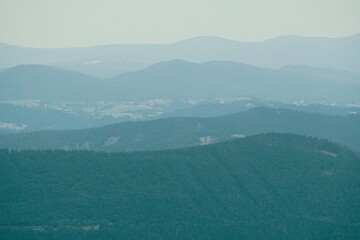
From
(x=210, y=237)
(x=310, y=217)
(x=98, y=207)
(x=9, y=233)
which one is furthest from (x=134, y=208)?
(x=310, y=217)

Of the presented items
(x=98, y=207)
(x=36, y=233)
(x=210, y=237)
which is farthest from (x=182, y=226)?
(x=36, y=233)

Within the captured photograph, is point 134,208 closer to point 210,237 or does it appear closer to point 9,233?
point 210,237

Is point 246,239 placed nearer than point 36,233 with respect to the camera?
No

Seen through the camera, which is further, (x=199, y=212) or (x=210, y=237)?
(x=199, y=212)

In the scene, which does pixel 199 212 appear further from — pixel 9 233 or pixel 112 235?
pixel 9 233

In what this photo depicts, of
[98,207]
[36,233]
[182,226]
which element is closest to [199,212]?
[182,226]

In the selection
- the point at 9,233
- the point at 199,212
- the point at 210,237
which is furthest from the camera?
the point at 199,212

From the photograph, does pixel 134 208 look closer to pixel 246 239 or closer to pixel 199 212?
pixel 199 212

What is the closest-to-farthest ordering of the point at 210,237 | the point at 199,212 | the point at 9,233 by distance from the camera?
the point at 9,233
the point at 210,237
the point at 199,212
